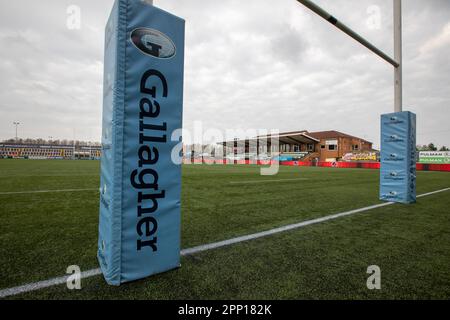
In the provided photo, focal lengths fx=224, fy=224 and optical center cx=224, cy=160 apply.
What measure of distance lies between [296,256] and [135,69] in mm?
2344

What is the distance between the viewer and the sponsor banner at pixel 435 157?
26625 millimetres

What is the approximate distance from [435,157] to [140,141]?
1461 inches

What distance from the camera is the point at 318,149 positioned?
45.9 metres

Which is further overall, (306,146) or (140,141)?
(306,146)

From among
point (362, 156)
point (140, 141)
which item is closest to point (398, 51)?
point (140, 141)

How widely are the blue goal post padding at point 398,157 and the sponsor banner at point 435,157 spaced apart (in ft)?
97.2

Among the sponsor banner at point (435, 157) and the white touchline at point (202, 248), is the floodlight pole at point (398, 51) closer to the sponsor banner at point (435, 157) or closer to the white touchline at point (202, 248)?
the white touchline at point (202, 248)

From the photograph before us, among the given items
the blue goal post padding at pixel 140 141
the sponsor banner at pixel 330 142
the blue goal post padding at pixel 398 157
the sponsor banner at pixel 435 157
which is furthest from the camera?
the sponsor banner at pixel 330 142

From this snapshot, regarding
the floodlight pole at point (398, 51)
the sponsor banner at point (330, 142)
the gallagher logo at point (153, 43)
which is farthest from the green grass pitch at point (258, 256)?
the sponsor banner at point (330, 142)

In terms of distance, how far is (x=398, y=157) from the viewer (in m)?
5.67

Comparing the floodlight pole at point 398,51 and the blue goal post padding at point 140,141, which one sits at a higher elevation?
the floodlight pole at point 398,51

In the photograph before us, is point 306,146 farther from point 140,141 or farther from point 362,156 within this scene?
point 140,141

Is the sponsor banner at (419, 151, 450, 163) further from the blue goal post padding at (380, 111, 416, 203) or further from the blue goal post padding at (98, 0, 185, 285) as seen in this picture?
the blue goal post padding at (98, 0, 185, 285)

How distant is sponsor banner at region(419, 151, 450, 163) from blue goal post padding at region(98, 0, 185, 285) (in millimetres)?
35866
